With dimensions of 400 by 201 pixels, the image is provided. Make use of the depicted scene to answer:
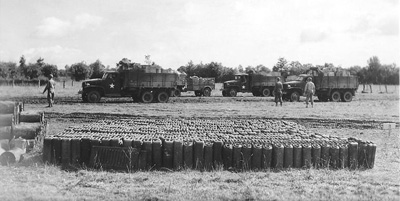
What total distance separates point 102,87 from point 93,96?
2.37 feet

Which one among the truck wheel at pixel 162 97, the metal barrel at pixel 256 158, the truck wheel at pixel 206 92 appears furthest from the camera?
the truck wheel at pixel 206 92

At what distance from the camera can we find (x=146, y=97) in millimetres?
25125

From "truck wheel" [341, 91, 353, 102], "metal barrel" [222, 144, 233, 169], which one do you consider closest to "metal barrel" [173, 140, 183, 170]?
"metal barrel" [222, 144, 233, 169]

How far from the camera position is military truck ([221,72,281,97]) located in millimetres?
32281

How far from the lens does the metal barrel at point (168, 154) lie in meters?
7.65

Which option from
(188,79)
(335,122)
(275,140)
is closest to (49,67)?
(188,79)

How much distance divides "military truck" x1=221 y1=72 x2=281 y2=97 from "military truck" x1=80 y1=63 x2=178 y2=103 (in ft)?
24.2

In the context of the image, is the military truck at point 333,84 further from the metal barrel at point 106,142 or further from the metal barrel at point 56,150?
the metal barrel at point 56,150

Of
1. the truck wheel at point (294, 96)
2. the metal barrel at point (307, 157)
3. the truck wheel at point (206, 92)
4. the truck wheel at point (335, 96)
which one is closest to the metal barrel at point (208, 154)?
the metal barrel at point (307, 157)

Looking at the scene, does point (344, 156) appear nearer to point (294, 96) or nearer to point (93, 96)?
point (93, 96)

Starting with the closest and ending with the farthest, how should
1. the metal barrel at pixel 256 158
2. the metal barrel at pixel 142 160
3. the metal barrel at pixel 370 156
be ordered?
the metal barrel at pixel 142 160, the metal barrel at pixel 256 158, the metal barrel at pixel 370 156

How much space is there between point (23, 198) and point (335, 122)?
1220cm

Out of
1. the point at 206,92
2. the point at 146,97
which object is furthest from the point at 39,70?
the point at 146,97

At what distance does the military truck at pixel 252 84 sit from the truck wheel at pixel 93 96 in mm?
11310
